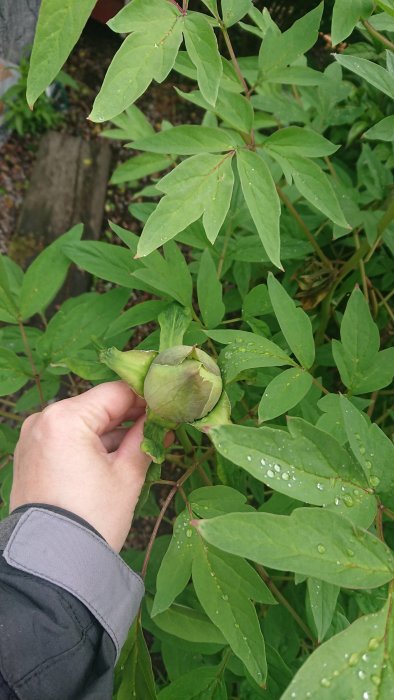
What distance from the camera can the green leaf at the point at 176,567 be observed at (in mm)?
684

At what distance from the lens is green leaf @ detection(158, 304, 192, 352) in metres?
0.71

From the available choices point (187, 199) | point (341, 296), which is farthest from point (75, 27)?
point (341, 296)

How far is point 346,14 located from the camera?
67cm

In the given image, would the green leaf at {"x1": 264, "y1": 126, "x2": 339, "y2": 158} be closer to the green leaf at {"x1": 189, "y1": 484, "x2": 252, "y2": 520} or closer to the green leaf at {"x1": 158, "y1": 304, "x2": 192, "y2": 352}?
the green leaf at {"x1": 158, "y1": 304, "x2": 192, "y2": 352}

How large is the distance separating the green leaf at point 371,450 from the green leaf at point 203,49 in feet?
1.12

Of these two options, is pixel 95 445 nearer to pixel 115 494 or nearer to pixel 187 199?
pixel 115 494

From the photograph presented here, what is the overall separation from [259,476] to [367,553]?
10 centimetres

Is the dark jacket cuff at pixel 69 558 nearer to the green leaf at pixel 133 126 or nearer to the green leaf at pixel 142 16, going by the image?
the green leaf at pixel 142 16

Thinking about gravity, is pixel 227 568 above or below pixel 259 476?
below

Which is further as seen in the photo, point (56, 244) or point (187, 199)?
point (56, 244)

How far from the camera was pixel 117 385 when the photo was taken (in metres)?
0.71

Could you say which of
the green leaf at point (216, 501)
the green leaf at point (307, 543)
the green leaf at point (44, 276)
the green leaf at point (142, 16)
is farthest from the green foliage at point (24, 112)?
the green leaf at point (307, 543)

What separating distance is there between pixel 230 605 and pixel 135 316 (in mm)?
402

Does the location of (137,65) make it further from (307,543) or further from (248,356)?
(307,543)
